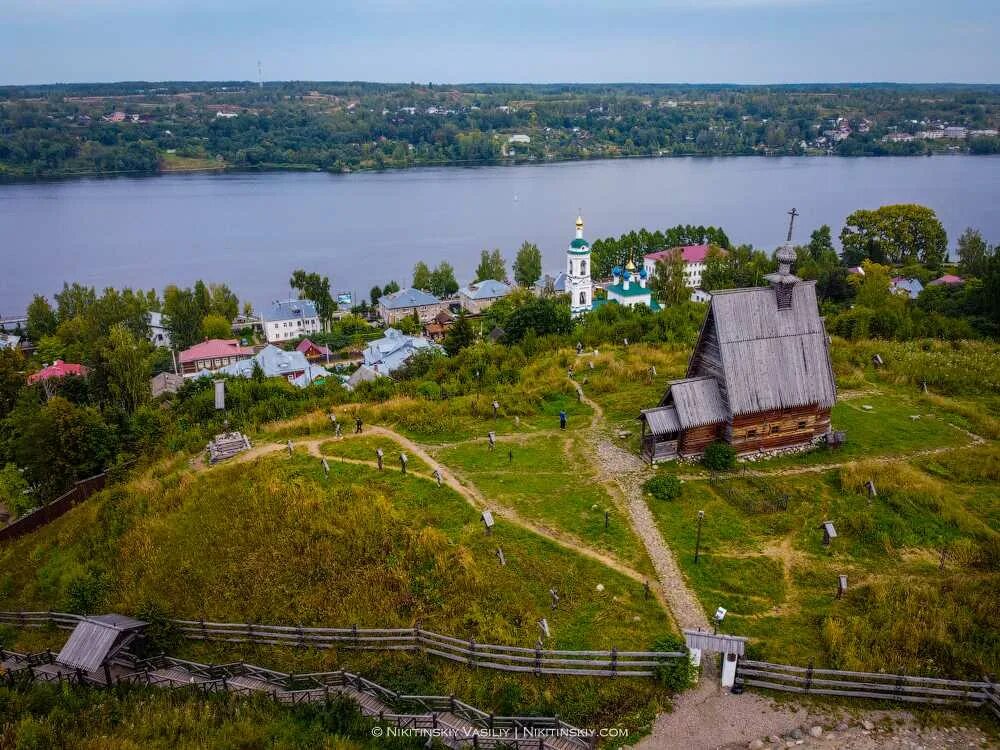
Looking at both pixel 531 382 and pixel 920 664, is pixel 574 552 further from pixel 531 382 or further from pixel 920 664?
pixel 531 382

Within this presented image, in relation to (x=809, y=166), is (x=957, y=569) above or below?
below

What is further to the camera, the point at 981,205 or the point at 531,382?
the point at 981,205

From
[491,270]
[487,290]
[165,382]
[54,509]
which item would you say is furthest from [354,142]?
[54,509]

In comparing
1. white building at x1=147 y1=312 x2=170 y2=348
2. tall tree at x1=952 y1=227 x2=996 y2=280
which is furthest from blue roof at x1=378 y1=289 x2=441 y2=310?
tall tree at x1=952 y1=227 x2=996 y2=280

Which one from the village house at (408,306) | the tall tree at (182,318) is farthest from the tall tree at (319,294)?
the tall tree at (182,318)

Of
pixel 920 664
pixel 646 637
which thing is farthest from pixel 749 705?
pixel 920 664

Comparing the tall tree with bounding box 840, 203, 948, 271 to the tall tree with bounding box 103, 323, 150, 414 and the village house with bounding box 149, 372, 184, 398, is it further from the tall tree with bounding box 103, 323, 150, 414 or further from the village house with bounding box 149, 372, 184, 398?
the tall tree with bounding box 103, 323, 150, 414

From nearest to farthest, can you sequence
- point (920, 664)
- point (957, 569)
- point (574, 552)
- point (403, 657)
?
point (920, 664), point (403, 657), point (957, 569), point (574, 552)
